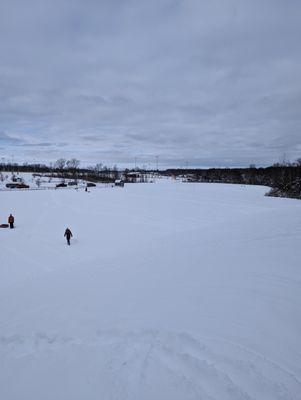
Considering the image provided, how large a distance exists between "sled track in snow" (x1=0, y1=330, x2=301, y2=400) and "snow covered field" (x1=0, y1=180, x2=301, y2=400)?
0.6 inches

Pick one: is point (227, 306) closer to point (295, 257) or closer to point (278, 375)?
point (278, 375)

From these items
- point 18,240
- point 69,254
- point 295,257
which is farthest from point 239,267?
point 18,240

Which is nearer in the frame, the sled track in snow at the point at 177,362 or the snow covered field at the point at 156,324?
the sled track in snow at the point at 177,362

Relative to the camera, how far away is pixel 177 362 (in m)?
4.34

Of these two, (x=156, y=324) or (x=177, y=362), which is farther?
(x=156, y=324)

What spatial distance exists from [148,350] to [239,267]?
215 inches

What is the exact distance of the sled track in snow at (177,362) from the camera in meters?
3.73

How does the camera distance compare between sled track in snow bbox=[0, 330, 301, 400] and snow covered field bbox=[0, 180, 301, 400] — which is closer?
sled track in snow bbox=[0, 330, 301, 400]

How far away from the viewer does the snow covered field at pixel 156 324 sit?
3922 millimetres

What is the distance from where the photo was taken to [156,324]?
5.52m

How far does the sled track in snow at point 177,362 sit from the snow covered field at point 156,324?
2cm

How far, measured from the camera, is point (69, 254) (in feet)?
44.7

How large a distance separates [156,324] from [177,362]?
1225 mm

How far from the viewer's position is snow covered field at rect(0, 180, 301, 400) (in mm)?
3922
